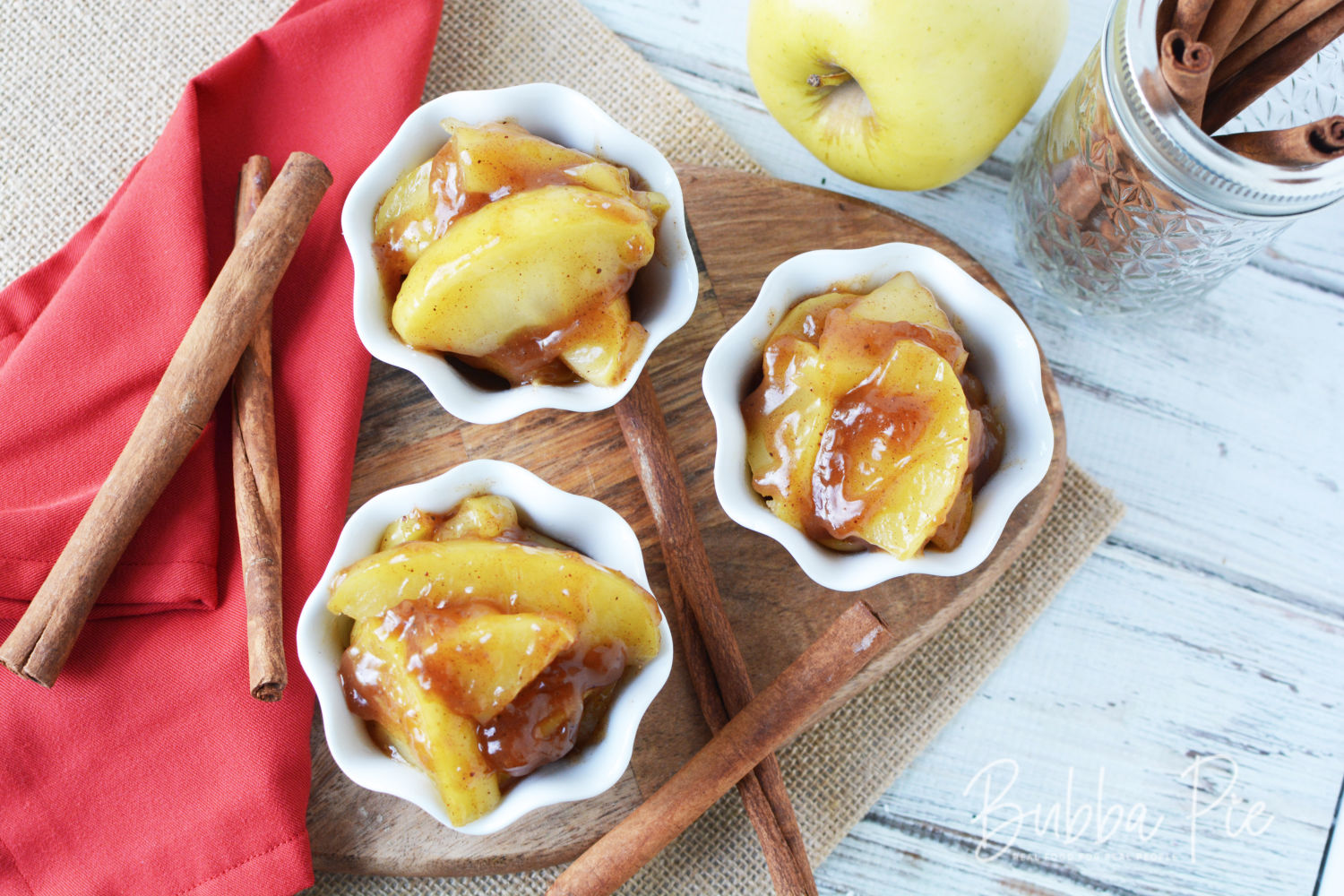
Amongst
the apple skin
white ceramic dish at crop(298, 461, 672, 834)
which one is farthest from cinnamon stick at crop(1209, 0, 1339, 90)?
white ceramic dish at crop(298, 461, 672, 834)

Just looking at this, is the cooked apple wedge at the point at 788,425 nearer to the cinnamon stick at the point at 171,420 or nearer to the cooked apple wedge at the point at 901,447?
the cooked apple wedge at the point at 901,447

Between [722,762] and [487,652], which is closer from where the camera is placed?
[487,652]

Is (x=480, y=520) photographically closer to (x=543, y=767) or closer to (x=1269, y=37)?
(x=543, y=767)

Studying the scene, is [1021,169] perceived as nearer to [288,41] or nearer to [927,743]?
[927,743]

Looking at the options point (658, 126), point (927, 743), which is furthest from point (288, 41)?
point (927, 743)

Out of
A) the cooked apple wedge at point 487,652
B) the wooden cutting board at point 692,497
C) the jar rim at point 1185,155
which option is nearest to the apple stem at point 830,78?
the wooden cutting board at point 692,497

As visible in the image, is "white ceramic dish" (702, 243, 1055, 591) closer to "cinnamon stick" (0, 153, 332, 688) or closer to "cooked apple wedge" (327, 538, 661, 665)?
"cooked apple wedge" (327, 538, 661, 665)

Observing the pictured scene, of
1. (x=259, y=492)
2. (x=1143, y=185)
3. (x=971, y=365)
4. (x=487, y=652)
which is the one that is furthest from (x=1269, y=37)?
(x=259, y=492)
